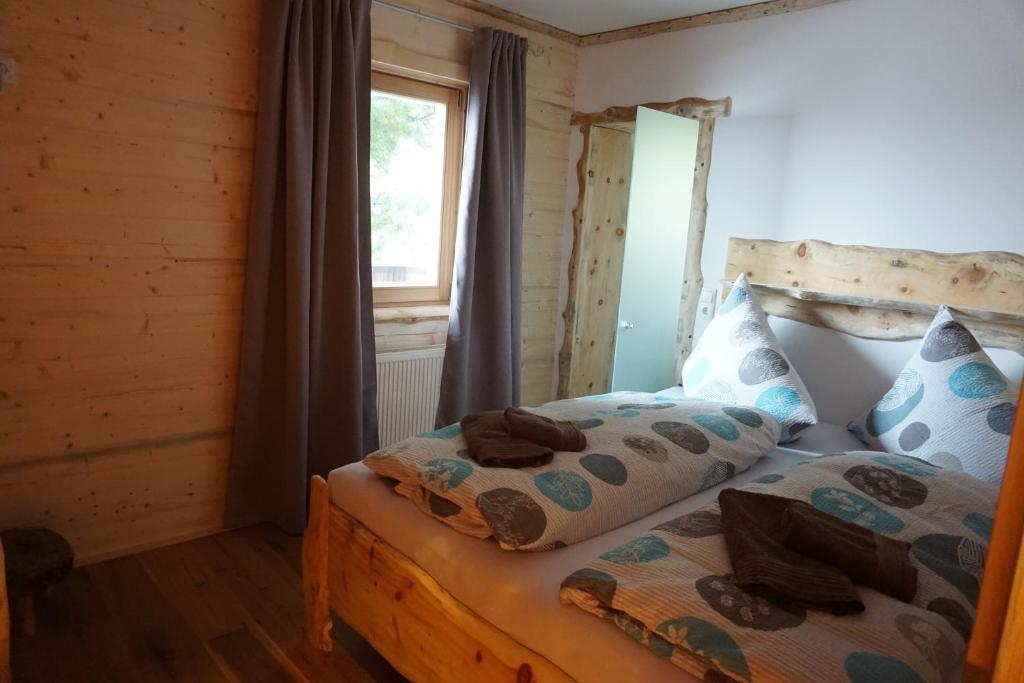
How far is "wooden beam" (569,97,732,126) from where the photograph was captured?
3.54 meters

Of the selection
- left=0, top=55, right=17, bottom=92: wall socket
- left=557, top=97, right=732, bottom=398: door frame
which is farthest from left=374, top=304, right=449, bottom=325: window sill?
left=0, top=55, right=17, bottom=92: wall socket

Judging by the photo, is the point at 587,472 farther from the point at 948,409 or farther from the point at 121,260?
the point at 121,260

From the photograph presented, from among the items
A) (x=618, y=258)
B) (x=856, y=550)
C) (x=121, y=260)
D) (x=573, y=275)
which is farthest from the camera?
(x=618, y=258)

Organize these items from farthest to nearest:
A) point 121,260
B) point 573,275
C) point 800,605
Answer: point 573,275 < point 121,260 < point 800,605

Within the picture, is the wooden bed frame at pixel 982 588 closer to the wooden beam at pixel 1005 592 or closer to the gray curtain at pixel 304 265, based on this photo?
the wooden beam at pixel 1005 592

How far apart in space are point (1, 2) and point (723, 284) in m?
3.00

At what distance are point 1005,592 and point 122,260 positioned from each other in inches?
111

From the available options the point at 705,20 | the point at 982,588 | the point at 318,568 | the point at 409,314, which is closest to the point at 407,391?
the point at 409,314

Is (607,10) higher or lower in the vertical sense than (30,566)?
higher

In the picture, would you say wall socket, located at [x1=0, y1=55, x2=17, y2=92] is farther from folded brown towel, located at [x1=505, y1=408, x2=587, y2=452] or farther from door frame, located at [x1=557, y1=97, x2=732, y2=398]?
door frame, located at [x1=557, y1=97, x2=732, y2=398]

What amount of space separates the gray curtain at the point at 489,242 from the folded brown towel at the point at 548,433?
147 centimetres

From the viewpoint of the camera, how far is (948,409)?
2.54 m

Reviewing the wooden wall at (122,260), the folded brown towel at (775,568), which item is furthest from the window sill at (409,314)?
the folded brown towel at (775,568)

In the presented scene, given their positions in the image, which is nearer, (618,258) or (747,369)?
(747,369)
